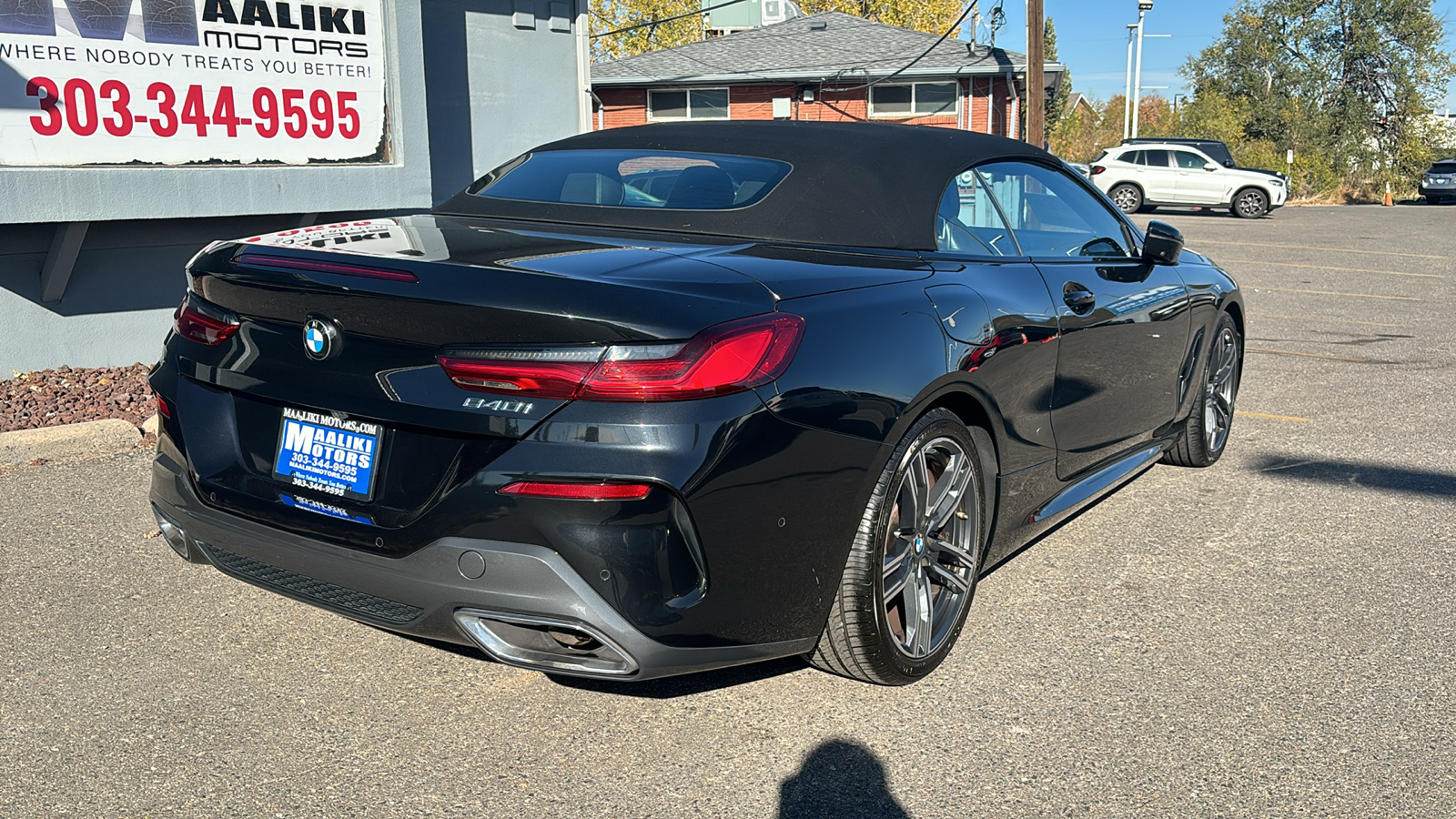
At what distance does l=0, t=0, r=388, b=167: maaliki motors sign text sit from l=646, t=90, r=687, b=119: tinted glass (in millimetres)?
25876

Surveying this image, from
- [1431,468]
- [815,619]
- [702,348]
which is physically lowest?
[1431,468]

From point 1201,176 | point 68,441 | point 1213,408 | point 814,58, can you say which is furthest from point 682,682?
point 1201,176

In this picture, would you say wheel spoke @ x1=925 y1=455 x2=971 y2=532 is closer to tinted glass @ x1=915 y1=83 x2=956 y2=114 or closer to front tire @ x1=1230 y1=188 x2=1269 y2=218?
tinted glass @ x1=915 y1=83 x2=956 y2=114

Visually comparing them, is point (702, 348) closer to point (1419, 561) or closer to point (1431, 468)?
point (1419, 561)

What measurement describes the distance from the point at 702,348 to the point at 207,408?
1343 millimetres

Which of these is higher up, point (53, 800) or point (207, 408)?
point (207, 408)

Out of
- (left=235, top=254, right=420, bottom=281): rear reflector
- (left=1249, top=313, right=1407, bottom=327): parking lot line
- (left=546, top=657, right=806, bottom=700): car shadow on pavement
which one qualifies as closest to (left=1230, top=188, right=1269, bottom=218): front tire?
(left=1249, top=313, right=1407, bottom=327): parking lot line

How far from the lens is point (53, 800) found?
9.29ft

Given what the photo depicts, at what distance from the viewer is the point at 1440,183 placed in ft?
129

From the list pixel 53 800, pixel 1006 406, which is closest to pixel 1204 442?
pixel 1006 406

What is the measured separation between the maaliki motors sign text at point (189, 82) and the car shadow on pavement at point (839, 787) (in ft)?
19.6

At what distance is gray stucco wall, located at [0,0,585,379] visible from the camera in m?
7.41

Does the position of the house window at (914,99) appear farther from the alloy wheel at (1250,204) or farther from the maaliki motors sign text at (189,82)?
the maaliki motors sign text at (189,82)

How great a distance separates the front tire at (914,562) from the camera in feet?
10.5
